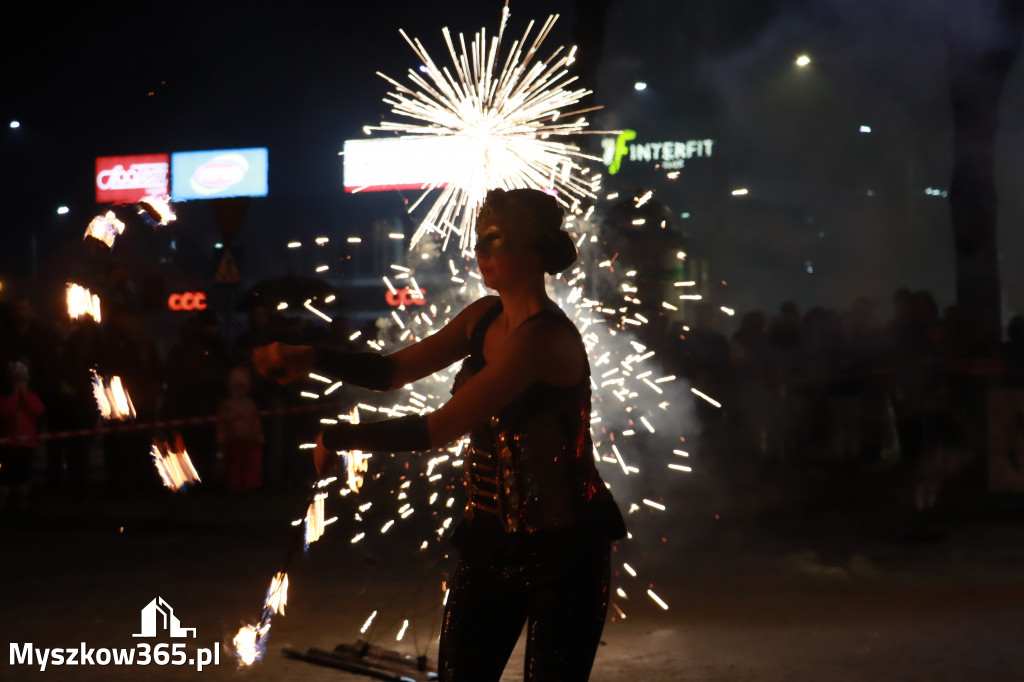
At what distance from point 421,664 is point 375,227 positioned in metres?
36.8

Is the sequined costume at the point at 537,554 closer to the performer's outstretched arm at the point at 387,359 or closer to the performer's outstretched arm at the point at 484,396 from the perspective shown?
the performer's outstretched arm at the point at 484,396

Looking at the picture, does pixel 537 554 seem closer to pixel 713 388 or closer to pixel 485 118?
pixel 485 118

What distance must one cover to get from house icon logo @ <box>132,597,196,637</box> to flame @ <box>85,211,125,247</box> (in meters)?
2.51

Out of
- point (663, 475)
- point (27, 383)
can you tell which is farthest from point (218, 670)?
A: point (663, 475)

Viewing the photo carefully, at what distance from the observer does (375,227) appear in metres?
40.8

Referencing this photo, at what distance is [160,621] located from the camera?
5.95 metres

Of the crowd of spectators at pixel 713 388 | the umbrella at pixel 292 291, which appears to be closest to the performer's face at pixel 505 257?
the crowd of spectators at pixel 713 388

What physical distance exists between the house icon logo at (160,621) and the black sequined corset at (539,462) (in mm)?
3637

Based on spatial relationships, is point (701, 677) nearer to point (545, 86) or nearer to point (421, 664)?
point (421, 664)

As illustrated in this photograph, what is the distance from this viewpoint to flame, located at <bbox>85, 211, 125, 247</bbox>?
12.4 ft

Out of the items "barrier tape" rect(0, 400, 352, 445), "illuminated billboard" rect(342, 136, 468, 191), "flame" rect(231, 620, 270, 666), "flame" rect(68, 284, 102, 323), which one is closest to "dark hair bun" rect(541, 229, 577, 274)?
"flame" rect(68, 284, 102, 323)

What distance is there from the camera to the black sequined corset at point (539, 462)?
2.48 metres

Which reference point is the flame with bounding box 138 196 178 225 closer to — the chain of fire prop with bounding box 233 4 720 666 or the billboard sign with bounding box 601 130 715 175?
the chain of fire prop with bounding box 233 4 720 666

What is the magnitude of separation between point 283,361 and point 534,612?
82 centimetres
